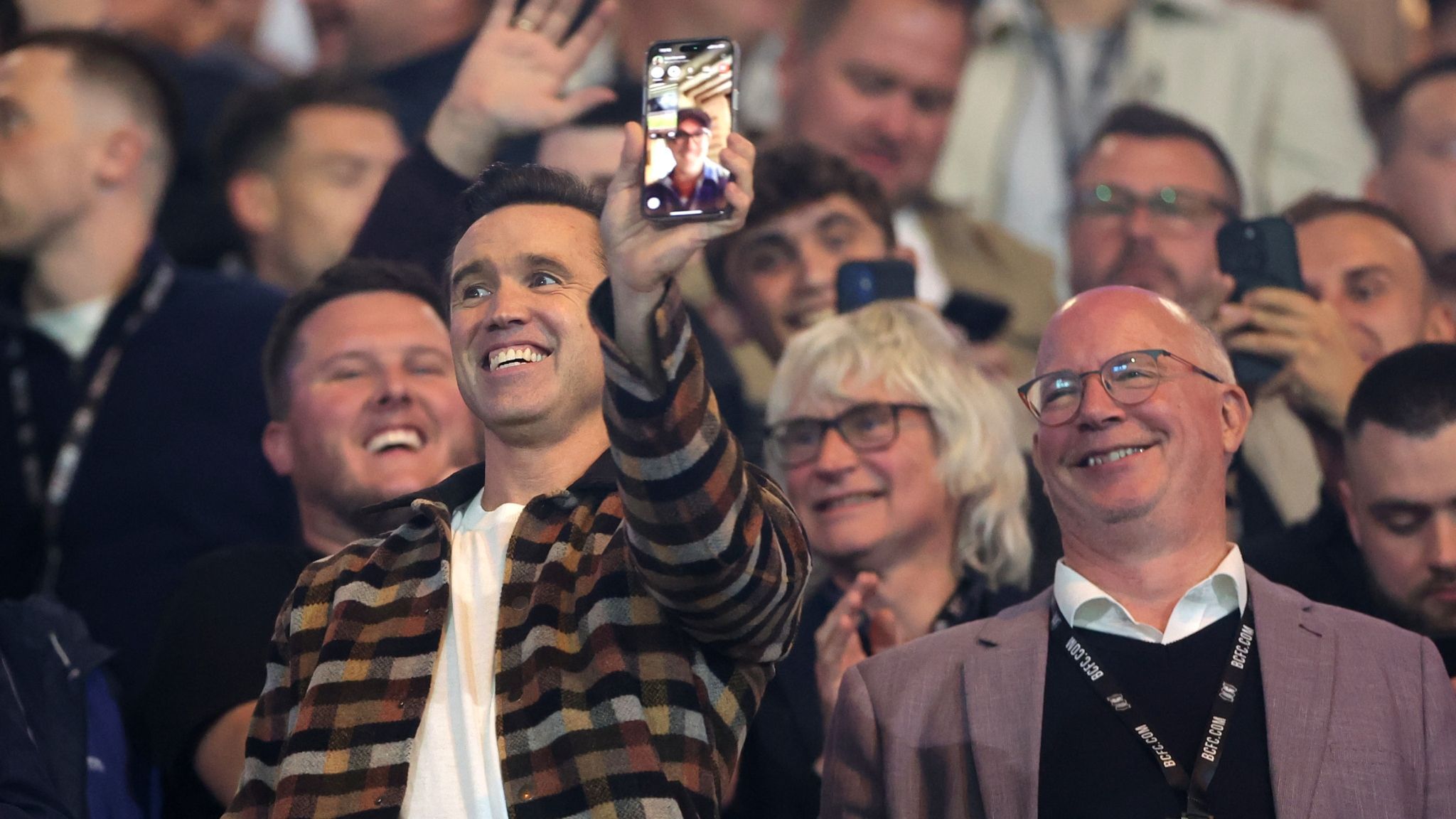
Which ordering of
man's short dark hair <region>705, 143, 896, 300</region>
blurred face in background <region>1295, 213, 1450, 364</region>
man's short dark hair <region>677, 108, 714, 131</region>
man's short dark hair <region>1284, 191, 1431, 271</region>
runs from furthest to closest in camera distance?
man's short dark hair <region>705, 143, 896, 300</region>, man's short dark hair <region>1284, 191, 1431, 271</region>, blurred face in background <region>1295, 213, 1450, 364</region>, man's short dark hair <region>677, 108, 714, 131</region>

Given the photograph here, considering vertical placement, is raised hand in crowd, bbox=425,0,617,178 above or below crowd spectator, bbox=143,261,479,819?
above

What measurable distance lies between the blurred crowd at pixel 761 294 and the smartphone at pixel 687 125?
0.09 feet

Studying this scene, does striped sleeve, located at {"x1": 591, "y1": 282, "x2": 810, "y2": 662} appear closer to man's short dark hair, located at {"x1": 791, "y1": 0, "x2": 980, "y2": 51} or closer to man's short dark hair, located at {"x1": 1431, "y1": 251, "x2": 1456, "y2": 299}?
man's short dark hair, located at {"x1": 1431, "y1": 251, "x2": 1456, "y2": 299}

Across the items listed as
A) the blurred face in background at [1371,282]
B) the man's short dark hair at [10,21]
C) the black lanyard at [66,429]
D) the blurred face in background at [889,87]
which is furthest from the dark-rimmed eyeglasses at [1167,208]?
the man's short dark hair at [10,21]

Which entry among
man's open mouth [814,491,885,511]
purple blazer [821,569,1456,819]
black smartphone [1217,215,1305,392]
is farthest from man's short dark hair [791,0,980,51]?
purple blazer [821,569,1456,819]

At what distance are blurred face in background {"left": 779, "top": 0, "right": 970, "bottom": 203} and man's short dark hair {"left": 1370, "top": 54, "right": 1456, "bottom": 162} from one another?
1.13m

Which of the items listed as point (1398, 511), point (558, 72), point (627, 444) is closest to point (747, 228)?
point (558, 72)

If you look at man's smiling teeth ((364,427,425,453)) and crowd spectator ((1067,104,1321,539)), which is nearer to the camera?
man's smiling teeth ((364,427,425,453))

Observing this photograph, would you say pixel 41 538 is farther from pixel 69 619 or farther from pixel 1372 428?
pixel 1372 428

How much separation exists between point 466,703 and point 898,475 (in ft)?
4.34

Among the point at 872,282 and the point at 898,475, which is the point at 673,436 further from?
the point at 872,282

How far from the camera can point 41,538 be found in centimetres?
391

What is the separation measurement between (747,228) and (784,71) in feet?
4.06

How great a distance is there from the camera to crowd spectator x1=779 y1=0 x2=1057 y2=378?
16.6ft
